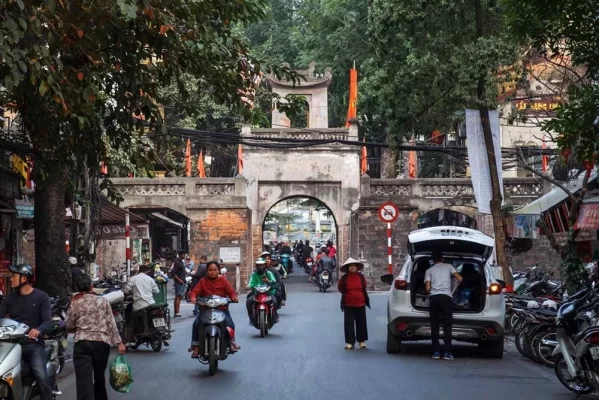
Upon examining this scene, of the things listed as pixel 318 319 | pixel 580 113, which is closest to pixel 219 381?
pixel 580 113

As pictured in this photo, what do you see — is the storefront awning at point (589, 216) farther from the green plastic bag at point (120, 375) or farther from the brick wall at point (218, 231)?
the brick wall at point (218, 231)

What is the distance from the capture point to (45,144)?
1317 centimetres

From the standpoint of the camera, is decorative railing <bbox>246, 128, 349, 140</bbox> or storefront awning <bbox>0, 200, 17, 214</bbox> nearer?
storefront awning <bbox>0, 200, 17, 214</bbox>

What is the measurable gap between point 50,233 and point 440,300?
6025 millimetres

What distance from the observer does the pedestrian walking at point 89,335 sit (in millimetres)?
9094

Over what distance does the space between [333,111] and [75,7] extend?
34362 millimetres

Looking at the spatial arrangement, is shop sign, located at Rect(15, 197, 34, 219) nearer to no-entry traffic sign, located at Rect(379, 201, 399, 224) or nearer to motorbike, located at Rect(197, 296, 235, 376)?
motorbike, located at Rect(197, 296, 235, 376)

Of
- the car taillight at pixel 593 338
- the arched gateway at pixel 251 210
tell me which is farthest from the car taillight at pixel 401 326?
the arched gateway at pixel 251 210

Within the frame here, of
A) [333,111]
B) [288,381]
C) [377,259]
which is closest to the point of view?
[288,381]

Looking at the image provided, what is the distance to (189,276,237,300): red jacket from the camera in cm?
1317

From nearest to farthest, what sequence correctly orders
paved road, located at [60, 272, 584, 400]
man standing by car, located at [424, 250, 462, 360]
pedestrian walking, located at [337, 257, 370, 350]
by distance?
1. paved road, located at [60, 272, 584, 400]
2. man standing by car, located at [424, 250, 462, 360]
3. pedestrian walking, located at [337, 257, 370, 350]

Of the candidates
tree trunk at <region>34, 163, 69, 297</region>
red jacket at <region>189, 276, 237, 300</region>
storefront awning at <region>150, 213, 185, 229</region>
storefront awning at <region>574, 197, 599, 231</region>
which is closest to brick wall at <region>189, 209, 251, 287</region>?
storefront awning at <region>150, 213, 185, 229</region>

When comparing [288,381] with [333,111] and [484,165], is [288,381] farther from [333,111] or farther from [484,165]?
[333,111]

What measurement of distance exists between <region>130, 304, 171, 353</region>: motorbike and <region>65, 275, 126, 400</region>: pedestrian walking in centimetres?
660
